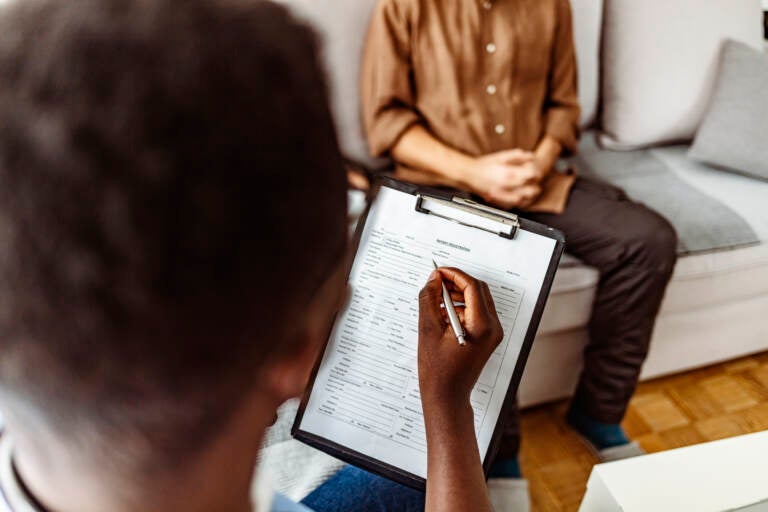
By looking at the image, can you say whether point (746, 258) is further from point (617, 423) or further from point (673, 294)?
point (617, 423)

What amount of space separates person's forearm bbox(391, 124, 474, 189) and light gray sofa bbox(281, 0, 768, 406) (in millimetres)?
134

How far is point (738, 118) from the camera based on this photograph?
1.36 metres

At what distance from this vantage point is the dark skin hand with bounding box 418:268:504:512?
0.52 m

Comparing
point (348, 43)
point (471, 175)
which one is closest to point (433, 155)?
point (471, 175)

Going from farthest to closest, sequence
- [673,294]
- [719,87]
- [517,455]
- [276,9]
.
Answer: [719,87] < [673,294] < [517,455] < [276,9]

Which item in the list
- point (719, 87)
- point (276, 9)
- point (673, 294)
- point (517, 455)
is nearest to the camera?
point (276, 9)

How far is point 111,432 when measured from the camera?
11.3 inches

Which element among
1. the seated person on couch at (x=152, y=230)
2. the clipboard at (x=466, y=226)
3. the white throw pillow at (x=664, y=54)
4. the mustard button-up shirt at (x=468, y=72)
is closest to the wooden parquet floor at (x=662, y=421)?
the clipboard at (x=466, y=226)

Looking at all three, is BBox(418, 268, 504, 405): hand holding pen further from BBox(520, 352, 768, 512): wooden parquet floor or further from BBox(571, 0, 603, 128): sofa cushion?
BBox(571, 0, 603, 128): sofa cushion

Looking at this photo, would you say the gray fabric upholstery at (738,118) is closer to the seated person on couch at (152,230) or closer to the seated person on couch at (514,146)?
the seated person on couch at (514,146)

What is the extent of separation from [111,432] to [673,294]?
117 cm

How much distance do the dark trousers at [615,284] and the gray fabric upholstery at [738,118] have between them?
358mm

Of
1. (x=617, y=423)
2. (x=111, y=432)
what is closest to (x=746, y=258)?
(x=617, y=423)

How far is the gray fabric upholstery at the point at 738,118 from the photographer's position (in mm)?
1328
